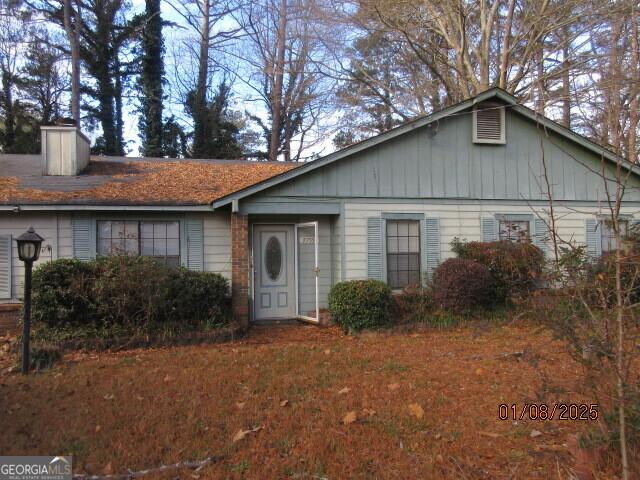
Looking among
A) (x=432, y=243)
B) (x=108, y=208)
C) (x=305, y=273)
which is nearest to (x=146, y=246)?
(x=108, y=208)

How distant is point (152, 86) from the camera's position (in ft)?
82.4

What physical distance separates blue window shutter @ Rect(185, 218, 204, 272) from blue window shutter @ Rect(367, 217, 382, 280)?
3469 mm

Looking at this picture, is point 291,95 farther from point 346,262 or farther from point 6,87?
point 346,262

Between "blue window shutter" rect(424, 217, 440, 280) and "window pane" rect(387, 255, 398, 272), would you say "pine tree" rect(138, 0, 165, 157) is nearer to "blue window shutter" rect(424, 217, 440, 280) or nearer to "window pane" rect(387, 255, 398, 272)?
"window pane" rect(387, 255, 398, 272)

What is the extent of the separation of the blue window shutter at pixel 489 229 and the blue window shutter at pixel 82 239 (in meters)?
8.17

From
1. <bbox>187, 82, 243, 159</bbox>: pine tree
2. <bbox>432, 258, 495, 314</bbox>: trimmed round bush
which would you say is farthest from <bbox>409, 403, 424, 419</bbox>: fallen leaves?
<bbox>187, 82, 243, 159</bbox>: pine tree

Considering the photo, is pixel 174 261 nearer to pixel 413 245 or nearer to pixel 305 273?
pixel 305 273

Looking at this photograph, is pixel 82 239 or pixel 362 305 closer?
pixel 362 305

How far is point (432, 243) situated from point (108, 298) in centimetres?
644

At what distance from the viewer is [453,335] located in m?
9.23

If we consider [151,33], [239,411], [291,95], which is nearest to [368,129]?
[291,95]

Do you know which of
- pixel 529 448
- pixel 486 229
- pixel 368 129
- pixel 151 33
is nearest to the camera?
pixel 529 448

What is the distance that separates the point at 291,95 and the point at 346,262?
17128 millimetres
